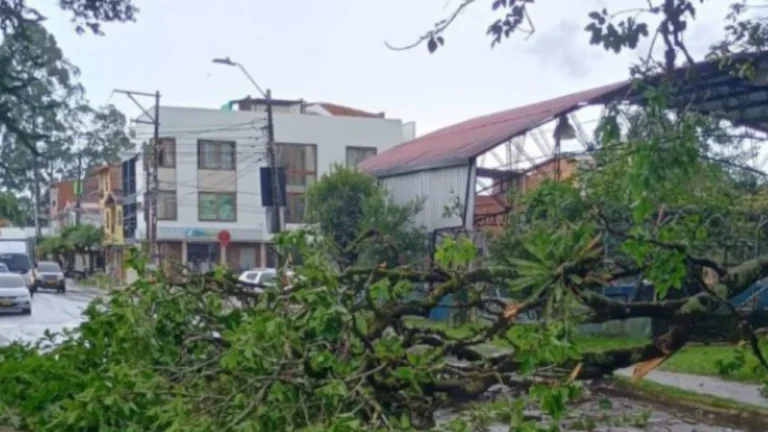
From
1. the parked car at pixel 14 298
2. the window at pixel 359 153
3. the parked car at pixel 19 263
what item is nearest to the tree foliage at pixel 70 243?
the parked car at pixel 19 263

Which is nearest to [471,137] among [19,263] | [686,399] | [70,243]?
[686,399]

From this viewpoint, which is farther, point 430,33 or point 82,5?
point 82,5

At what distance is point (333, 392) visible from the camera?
234 inches

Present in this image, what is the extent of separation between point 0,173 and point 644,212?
13.4 m

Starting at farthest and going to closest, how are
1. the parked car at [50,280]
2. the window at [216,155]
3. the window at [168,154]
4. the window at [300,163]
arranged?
the window at [300,163], the window at [216,155], the window at [168,154], the parked car at [50,280]

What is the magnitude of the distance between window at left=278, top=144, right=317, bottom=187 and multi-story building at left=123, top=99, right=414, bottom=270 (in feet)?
0.16

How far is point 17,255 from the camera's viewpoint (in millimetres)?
46719

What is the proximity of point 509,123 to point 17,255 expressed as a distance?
2655 centimetres

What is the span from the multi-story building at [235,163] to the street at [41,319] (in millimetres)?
9476

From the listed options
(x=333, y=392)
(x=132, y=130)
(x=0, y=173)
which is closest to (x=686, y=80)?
(x=333, y=392)

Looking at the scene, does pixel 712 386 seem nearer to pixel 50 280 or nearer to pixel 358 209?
pixel 358 209

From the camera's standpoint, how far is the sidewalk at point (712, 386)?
1362 centimetres

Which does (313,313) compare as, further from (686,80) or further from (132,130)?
(132,130)

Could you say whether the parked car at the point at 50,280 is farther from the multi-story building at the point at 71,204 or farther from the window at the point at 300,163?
the multi-story building at the point at 71,204
